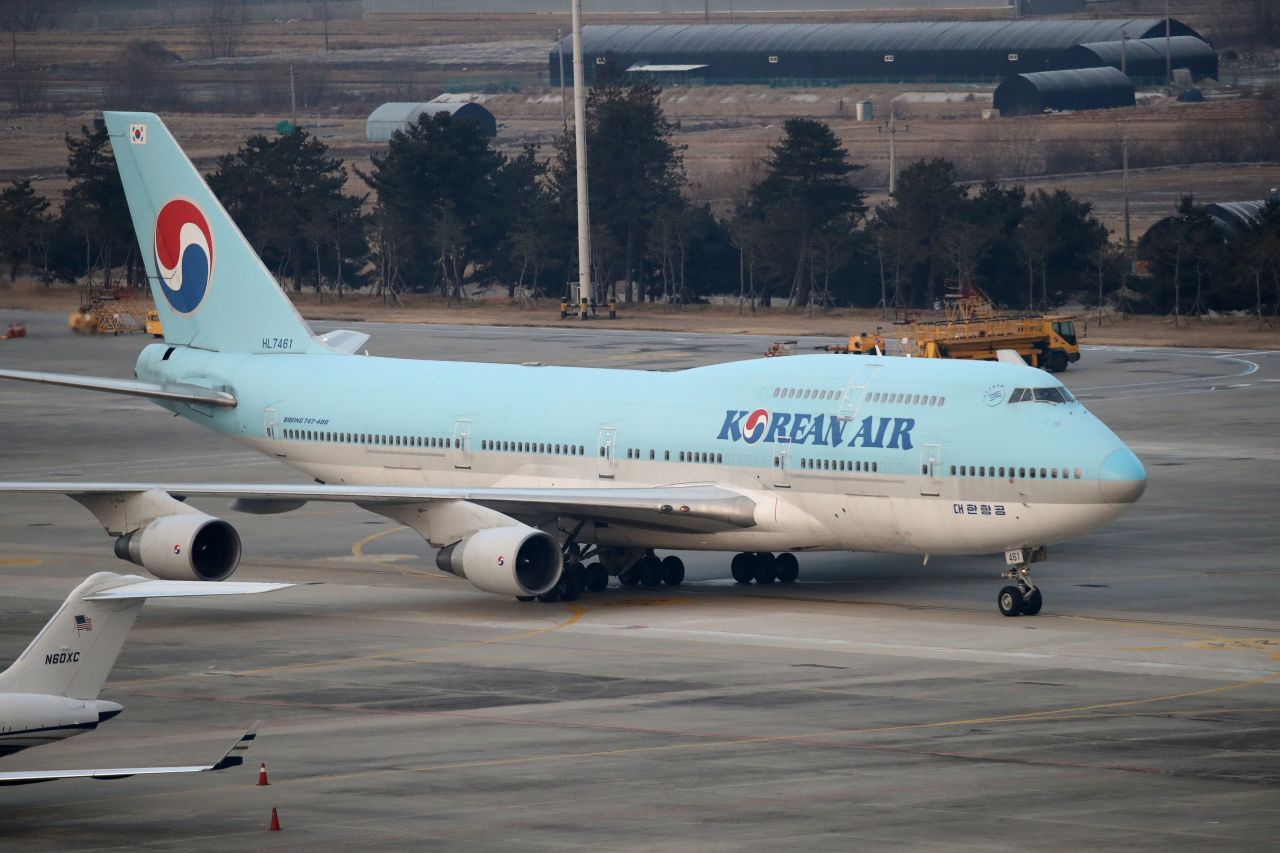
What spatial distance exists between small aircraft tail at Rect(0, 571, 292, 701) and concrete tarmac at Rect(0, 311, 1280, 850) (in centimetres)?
204

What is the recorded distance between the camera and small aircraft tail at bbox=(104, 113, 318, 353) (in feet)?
187

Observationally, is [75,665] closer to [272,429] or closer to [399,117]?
[272,429]

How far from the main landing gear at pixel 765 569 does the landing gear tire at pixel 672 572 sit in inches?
49.4

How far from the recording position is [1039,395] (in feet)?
144

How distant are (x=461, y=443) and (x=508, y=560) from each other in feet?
25.2

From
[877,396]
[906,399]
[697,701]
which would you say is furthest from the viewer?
[877,396]

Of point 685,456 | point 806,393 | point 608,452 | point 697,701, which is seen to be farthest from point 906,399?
point 697,701

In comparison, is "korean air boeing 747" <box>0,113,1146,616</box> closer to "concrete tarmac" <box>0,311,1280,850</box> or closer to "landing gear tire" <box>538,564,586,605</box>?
"landing gear tire" <box>538,564,586,605</box>

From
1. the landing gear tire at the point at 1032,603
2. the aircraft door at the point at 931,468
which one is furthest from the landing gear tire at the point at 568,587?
the landing gear tire at the point at 1032,603

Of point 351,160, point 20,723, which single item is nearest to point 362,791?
point 20,723

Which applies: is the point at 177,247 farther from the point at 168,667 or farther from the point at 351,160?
the point at 351,160

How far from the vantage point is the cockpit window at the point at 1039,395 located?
144 feet

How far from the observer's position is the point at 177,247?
189 ft

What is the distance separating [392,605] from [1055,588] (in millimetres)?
15218
